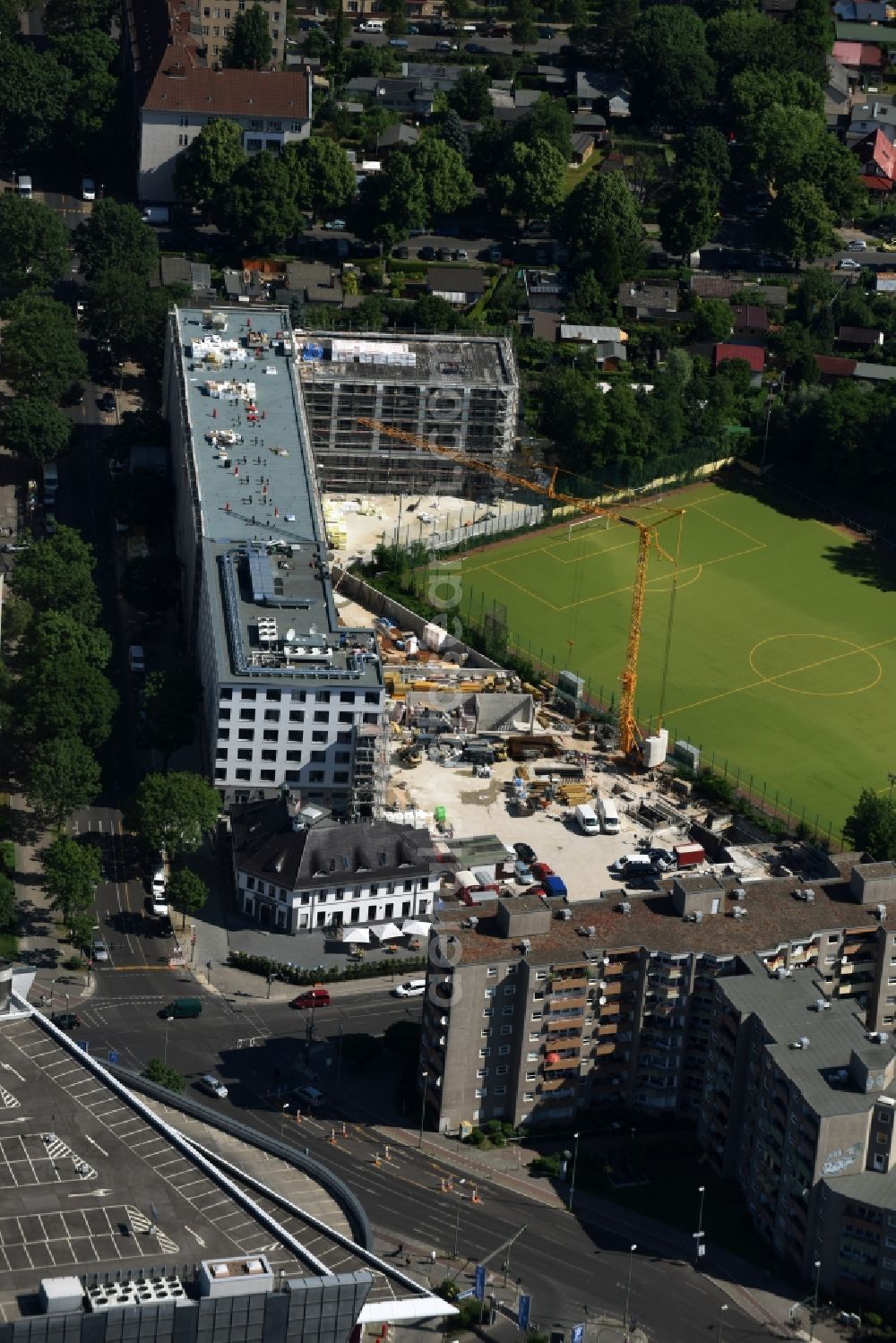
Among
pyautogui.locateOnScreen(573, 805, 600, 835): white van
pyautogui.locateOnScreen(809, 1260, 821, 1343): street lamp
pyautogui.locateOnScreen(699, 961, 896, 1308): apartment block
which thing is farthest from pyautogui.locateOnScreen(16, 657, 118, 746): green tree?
pyautogui.locateOnScreen(809, 1260, 821, 1343): street lamp

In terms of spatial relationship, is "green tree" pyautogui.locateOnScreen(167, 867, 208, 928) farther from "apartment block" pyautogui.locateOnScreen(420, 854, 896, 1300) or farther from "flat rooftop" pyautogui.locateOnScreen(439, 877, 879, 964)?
"apartment block" pyautogui.locateOnScreen(420, 854, 896, 1300)

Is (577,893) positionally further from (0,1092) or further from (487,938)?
(0,1092)

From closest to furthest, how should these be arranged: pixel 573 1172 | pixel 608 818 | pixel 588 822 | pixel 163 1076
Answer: pixel 573 1172 < pixel 163 1076 < pixel 588 822 < pixel 608 818

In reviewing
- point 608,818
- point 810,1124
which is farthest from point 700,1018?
point 608,818

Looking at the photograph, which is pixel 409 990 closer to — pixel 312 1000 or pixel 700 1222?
pixel 312 1000

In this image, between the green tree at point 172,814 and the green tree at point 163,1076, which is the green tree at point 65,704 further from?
the green tree at point 163,1076

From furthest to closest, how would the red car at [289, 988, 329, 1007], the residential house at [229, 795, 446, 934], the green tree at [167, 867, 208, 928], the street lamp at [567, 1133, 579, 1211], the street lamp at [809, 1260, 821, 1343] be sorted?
the residential house at [229, 795, 446, 934] → the green tree at [167, 867, 208, 928] → the red car at [289, 988, 329, 1007] → the street lamp at [567, 1133, 579, 1211] → the street lamp at [809, 1260, 821, 1343]

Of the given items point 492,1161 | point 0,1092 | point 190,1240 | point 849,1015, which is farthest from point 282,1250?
point 849,1015
